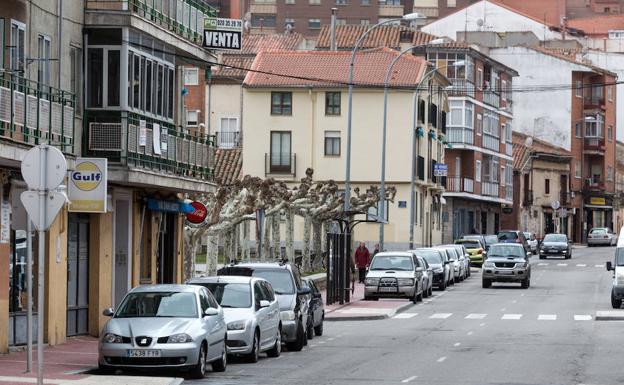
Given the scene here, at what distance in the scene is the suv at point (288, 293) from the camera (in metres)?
28.2

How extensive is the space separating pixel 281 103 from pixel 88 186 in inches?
1835

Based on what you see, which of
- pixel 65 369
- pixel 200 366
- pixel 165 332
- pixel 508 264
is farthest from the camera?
pixel 508 264

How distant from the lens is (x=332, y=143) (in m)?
73.2

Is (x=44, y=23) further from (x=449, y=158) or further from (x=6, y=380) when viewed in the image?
(x=449, y=158)

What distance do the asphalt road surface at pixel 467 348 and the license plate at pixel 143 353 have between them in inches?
28.9

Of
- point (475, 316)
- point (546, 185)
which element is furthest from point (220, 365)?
point (546, 185)

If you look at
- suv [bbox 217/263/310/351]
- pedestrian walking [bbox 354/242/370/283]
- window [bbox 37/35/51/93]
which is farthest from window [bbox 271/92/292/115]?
window [bbox 37/35/51/93]

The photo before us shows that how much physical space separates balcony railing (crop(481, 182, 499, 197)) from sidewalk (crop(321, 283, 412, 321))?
150 feet

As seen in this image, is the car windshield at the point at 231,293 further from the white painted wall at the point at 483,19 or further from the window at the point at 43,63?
the white painted wall at the point at 483,19

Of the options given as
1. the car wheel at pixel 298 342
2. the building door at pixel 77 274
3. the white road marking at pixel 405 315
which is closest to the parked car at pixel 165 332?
the car wheel at pixel 298 342

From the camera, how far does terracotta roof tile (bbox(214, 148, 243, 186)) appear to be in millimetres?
75000

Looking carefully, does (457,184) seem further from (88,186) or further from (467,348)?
(88,186)

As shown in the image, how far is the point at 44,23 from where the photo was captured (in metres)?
27.5

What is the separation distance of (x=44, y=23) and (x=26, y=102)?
11.0 feet
